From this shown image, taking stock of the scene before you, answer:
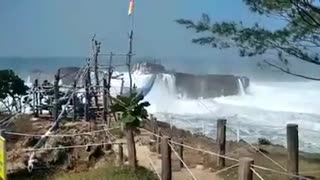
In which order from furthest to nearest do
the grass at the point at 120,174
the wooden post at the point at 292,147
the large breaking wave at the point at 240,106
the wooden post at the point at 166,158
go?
the large breaking wave at the point at 240,106, the grass at the point at 120,174, the wooden post at the point at 292,147, the wooden post at the point at 166,158

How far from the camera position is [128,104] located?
7785 millimetres

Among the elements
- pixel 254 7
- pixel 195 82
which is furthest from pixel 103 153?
pixel 195 82

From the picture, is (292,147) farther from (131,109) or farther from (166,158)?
(131,109)

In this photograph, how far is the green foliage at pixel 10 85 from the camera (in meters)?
15.3

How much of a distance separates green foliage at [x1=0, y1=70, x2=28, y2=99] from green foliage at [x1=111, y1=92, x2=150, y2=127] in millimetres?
8153

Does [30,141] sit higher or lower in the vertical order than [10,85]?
lower

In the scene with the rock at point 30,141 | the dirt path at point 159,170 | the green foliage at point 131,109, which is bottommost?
the dirt path at point 159,170

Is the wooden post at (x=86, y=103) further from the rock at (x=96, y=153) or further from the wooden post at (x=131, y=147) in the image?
the wooden post at (x=131, y=147)

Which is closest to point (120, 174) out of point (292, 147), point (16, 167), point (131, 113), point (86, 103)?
point (131, 113)

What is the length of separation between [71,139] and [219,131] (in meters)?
3.30

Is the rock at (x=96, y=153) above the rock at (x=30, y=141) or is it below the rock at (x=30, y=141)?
below

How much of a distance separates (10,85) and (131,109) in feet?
28.1

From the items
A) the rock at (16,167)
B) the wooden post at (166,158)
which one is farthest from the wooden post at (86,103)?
the wooden post at (166,158)

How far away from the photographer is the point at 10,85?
608 inches
